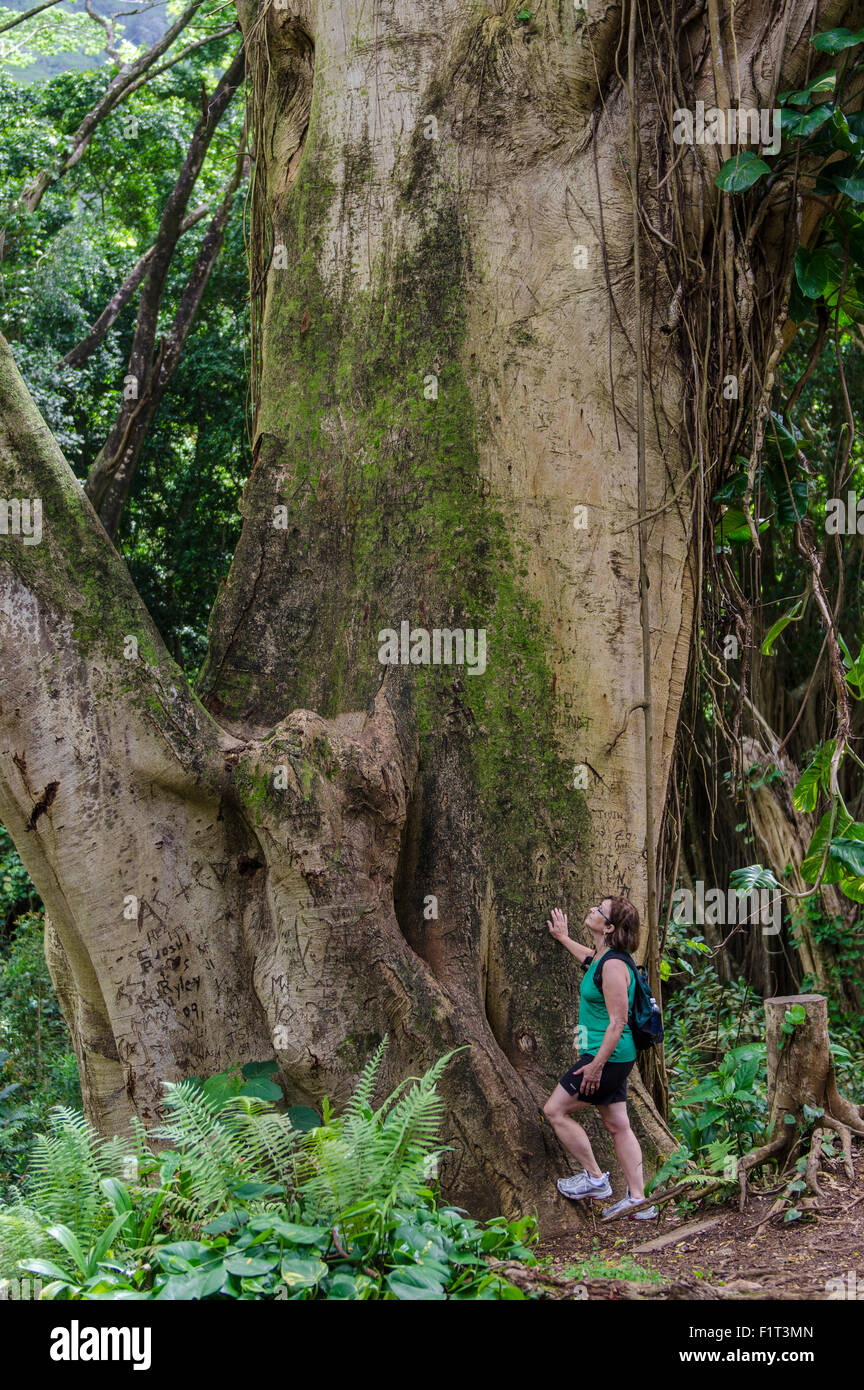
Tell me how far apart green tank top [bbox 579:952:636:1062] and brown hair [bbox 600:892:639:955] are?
8cm

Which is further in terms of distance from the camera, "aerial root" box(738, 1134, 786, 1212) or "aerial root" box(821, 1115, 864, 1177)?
"aerial root" box(821, 1115, 864, 1177)

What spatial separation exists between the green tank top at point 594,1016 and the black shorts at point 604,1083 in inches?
1.5

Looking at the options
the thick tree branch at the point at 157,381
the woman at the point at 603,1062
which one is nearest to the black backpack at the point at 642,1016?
the woman at the point at 603,1062

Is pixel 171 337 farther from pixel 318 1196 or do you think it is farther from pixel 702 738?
pixel 318 1196

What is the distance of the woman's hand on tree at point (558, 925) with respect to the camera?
394cm

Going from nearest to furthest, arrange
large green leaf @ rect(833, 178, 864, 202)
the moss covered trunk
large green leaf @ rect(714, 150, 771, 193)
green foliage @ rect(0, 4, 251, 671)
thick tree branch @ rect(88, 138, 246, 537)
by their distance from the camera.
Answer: the moss covered trunk, large green leaf @ rect(714, 150, 771, 193), large green leaf @ rect(833, 178, 864, 202), thick tree branch @ rect(88, 138, 246, 537), green foliage @ rect(0, 4, 251, 671)

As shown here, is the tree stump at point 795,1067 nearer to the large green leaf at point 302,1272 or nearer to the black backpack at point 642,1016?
the black backpack at point 642,1016

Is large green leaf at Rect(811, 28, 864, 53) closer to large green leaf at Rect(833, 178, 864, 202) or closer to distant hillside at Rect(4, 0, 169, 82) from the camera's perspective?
large green leaf at Rect(833, 178, 864, 202)

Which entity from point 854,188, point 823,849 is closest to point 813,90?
point 854,188

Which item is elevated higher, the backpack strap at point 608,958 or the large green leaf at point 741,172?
the large green leaf at point 741,172

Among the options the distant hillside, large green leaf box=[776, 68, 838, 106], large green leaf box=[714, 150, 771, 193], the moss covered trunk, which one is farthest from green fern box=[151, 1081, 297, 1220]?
the distant hillside

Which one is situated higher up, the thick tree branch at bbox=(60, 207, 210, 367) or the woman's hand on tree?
the thick tree branch at bbox=(60, 207, 210, 367)

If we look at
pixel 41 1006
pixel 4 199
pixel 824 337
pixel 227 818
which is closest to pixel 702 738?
pixel 824 337

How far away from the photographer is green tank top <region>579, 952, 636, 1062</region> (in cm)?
388
